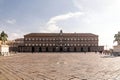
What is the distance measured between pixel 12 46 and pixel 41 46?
20.0 meters

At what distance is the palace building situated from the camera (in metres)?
101

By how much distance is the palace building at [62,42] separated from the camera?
101 m

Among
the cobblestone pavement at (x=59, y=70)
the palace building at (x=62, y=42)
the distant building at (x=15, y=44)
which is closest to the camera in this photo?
the cobblestone pavement at (x=59, y=70)

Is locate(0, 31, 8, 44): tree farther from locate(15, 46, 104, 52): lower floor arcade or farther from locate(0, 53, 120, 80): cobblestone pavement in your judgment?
locate(0, 53, 120, 80): cobblestone pavement

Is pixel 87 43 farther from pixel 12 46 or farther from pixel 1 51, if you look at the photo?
pixel 1 51

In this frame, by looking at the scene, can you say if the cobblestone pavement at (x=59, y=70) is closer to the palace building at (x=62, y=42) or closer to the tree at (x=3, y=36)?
the tree at (x=3, y=36)

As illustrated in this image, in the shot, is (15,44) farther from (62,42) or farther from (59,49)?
(62,42)

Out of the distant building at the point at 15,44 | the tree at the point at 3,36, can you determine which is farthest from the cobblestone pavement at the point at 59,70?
the distant building at the point at 15,44

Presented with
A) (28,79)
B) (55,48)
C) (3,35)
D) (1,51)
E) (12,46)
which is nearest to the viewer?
(28,79)

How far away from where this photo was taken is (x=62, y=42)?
102 m

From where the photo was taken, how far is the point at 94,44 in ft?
333

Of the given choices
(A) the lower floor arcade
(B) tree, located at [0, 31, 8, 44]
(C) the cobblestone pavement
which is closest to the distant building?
(A) the lower floor arcade

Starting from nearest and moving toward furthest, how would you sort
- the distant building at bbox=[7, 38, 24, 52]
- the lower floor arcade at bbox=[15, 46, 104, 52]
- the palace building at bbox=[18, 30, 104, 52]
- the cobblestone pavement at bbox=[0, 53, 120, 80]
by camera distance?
1. the cobblestone pavement at bbox=[0, 53, 120, 80]
2. the lower floor arcade at bbox=[15, 46, 104, 52]
3. the palace building at bbox=[18, 30, 104, 52]
4. the distant building at bbox=[7, 38, 24, 52]

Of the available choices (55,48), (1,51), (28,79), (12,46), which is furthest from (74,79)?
(12,46)
